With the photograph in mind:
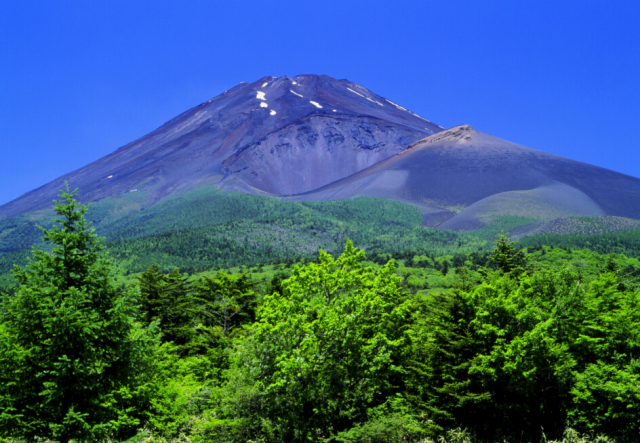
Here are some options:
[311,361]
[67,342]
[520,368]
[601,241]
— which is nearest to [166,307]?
[67,342]

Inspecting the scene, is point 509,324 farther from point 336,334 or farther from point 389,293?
point 336,334

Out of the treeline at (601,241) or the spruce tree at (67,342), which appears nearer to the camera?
the spruce tree at (67,342)

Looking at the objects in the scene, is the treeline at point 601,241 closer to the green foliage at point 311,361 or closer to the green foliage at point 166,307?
the green foliage at point 166,307

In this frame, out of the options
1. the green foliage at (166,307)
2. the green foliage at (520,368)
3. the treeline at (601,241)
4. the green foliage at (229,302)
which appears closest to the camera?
the green foliage at (520,368)

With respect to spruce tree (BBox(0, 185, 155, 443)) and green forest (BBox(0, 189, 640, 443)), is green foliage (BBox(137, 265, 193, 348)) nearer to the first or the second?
green forest (BBox(0, 189, 640, 443))

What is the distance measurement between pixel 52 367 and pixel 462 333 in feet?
51.6

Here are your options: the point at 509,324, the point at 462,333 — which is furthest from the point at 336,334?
the point at 509,324

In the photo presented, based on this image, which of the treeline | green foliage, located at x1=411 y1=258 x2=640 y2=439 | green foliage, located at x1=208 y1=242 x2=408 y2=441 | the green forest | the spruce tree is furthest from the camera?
the treeline

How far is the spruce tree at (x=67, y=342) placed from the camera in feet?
47.2

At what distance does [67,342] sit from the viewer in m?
14.8

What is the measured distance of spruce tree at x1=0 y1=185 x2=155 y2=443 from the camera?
14.4m

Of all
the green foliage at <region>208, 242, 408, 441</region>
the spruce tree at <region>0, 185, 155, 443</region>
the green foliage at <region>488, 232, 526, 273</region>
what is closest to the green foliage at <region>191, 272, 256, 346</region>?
the green foliage at <region>208, 242, 408, 441</region>

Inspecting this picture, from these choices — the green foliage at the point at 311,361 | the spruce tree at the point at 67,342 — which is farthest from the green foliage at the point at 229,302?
A: the spruce tree at the point at 67,342

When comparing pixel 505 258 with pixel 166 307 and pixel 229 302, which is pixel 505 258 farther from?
pixel 166 307
